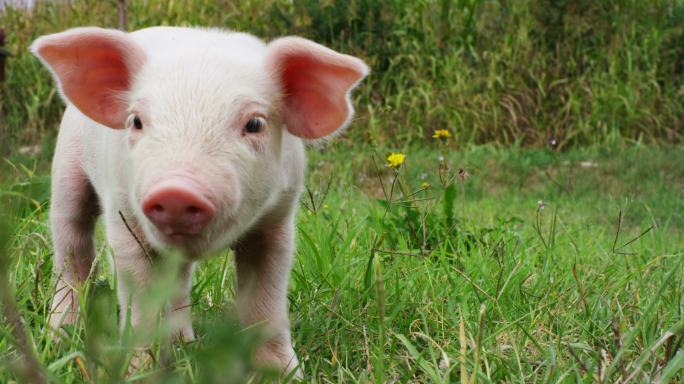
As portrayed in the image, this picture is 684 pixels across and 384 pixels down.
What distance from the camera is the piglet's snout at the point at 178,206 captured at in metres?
1.62

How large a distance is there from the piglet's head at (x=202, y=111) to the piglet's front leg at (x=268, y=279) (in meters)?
0.20

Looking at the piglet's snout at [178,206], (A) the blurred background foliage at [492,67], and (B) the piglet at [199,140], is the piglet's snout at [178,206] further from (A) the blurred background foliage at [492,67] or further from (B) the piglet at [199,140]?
(A) the blurred background foliage at [492,67]

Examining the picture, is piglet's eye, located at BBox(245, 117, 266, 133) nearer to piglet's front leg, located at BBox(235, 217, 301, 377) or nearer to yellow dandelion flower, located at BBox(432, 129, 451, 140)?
piglet's front leg, located at BBox(235, 217, 301, 377)

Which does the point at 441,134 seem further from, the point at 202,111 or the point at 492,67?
the point at 492,67

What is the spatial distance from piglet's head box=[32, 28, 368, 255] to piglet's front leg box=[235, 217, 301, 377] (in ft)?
0.66

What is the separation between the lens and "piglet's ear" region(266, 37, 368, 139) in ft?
7.57

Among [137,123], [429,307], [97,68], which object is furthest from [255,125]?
[429,307]

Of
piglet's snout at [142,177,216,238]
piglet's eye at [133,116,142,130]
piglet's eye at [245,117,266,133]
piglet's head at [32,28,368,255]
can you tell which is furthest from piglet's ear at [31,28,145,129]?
piglet's snout at [142,177,216,238]

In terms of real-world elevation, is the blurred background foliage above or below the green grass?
below

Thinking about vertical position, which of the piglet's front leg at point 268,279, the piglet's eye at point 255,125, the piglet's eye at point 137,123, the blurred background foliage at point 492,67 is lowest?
the blurred background foliage at point 492,67

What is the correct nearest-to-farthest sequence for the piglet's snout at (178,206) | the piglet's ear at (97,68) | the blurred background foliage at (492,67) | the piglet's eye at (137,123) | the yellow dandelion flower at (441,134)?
the piglet's snout at (178,206) < the piglet's eye at (137,123) < the piglet's ear at (97,68) < the yellow dandelion flower at (441,134) < the blurred background foliage at (492,67)

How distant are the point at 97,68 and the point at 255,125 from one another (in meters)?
0.51

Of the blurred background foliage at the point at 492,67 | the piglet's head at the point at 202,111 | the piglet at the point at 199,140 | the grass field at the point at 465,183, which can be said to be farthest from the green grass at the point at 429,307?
the blurred background foliage at the point at 492,67

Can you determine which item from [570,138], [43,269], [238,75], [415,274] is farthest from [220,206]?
[570,138]
